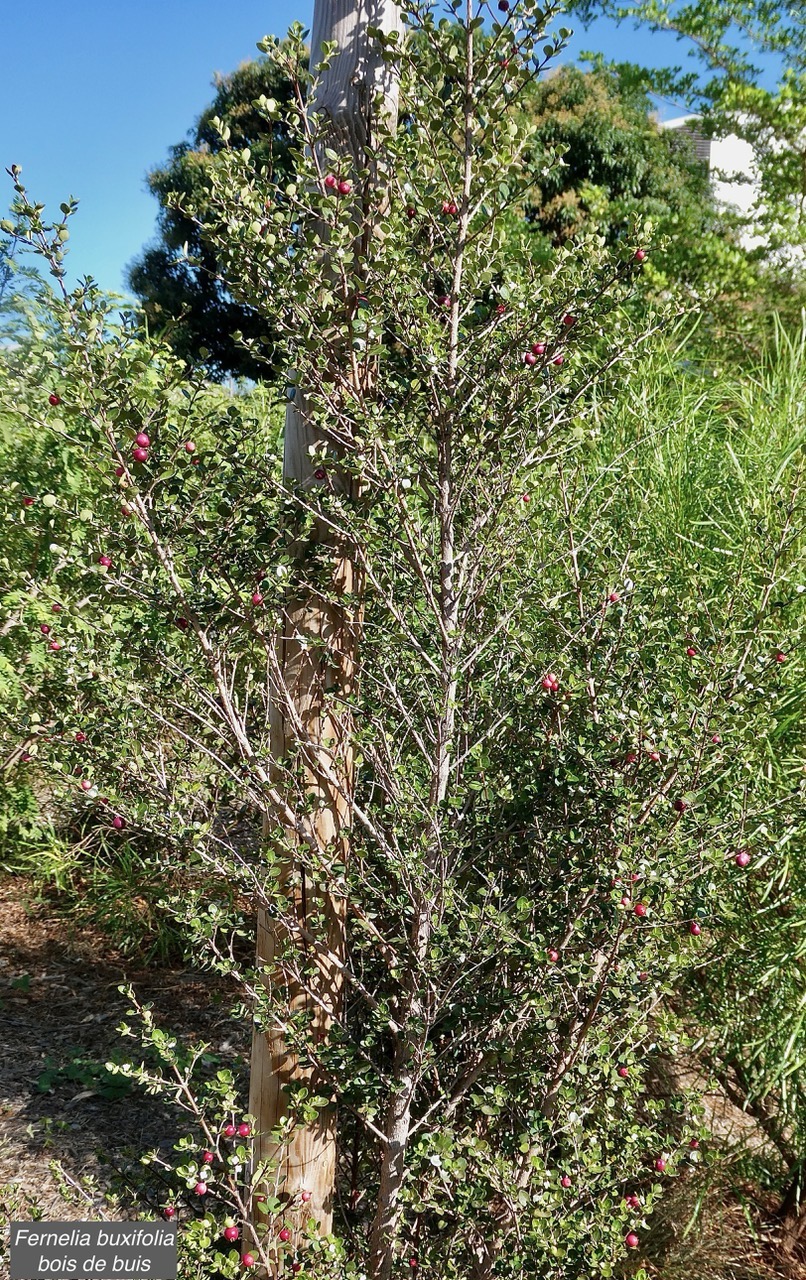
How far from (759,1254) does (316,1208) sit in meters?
1.64

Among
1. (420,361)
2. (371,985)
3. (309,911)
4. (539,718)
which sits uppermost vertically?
(420,361)

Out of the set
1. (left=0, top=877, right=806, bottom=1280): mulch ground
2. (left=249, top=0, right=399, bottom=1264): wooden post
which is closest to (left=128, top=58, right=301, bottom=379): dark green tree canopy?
(left=0, top=877, right=806, bottom=1280): mulch ground

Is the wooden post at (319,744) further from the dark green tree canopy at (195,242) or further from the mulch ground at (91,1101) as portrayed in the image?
the dark green tree canopy at (195,242)

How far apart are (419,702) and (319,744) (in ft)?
0.79

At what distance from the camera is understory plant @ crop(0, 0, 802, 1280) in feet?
6.42

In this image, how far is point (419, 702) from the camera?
2.24m

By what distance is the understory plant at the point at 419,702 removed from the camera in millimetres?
1957

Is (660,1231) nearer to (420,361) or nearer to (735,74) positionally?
(420,361)

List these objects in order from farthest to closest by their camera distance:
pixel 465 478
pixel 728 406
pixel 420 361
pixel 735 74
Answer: pixel 735 74 < pixel 728 406 < pixel 465 478 < pixel 420 361

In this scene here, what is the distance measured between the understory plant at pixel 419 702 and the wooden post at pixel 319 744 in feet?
0.03

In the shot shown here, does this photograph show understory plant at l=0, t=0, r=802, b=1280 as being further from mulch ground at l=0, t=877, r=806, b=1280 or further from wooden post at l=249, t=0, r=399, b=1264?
mulch ground at l=0, t=877, r=806, b=1280

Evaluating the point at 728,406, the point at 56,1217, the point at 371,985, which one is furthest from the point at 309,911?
the point at 728,406

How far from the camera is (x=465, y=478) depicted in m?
2.09

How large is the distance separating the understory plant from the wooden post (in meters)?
0.01
